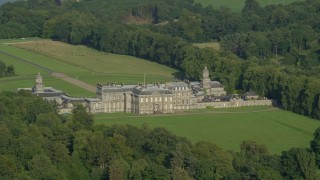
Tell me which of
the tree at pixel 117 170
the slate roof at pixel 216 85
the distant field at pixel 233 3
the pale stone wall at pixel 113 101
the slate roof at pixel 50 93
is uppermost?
the distant field at pixel 233 3

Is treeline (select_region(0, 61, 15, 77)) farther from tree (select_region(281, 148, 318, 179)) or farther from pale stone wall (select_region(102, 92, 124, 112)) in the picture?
tree (select_region(281, 148, 318, 179))

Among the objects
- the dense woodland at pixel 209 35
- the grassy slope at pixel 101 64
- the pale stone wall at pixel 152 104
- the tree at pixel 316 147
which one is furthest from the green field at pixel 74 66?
the tree at pixel 316 147

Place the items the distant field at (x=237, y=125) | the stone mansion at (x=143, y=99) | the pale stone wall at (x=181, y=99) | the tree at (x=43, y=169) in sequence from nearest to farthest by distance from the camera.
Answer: the tree at (x=43, y=169) < the distant field at (x=237, y=125) < the stone mansion at (x=143, y=99) < the pale stone wall at (x=181, y=99)

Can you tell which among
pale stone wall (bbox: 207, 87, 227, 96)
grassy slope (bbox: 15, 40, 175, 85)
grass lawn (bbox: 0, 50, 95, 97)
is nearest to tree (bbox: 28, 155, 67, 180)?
grass lawn (bbox: 0, 50, 95, 97)

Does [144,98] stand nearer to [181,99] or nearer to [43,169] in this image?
[181,99]

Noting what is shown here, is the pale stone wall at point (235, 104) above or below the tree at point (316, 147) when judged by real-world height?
above

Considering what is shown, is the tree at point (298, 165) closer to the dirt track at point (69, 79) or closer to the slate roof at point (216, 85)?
the slate roof at point (216, 85)

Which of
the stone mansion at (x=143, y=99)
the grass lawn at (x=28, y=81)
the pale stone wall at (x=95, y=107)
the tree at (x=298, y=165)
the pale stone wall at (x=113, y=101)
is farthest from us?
the grass lawn at (x=28, y=81)

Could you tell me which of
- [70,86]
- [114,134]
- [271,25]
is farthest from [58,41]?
[114,134]
